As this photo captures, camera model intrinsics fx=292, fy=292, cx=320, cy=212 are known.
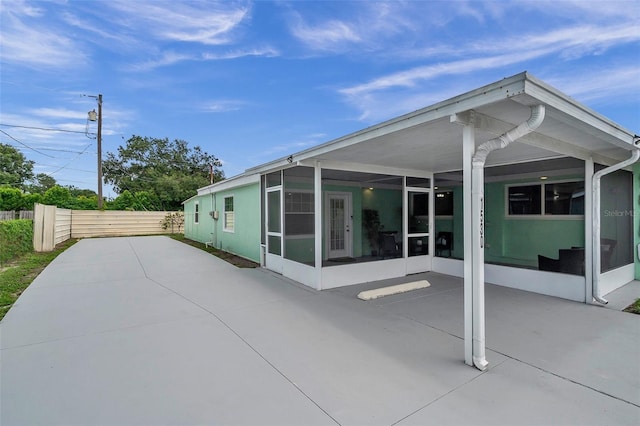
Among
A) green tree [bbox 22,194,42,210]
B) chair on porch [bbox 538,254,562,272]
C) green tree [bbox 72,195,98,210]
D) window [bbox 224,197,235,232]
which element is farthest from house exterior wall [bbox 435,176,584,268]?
green tree [bbox 72,195,98,210]

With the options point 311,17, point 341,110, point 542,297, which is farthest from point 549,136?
point 341,110

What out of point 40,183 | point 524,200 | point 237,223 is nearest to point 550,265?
point 524,200

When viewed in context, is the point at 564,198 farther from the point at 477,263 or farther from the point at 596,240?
the point at 477,263

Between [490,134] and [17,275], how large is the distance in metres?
9.49

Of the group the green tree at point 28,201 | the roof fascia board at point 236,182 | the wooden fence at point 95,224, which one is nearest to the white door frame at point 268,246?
the roof fascia board at point 236,182

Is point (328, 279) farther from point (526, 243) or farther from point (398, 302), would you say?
point (526, 243)

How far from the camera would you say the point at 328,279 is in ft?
18.8

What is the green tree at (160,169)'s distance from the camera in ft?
79.6

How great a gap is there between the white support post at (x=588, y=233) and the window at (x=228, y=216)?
9.26m

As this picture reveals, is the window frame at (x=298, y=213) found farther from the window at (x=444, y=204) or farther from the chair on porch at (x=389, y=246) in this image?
the window at (x=444, y=204)

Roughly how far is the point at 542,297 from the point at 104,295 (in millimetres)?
7674

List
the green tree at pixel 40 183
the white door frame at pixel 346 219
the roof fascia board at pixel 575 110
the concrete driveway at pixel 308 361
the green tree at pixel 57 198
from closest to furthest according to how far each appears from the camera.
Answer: the concrete driveway at pixel 308 361 < the roof fascia board at pixel 575 110 < the white door frame at pixel 346 219 < the green tree at pixel 57 198 < the green tree at pixel 40 183

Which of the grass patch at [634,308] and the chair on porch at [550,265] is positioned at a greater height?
the chair on porch at [550,265]

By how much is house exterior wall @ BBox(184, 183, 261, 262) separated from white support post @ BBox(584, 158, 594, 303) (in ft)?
22.7
